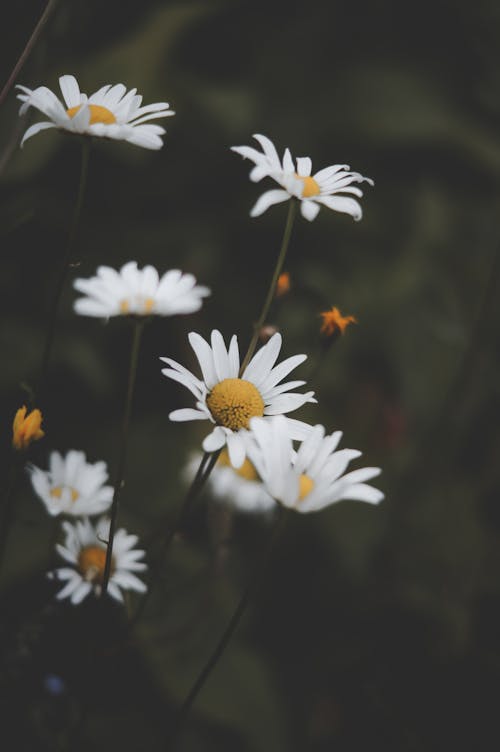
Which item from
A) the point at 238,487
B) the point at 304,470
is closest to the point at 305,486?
the point at 304,470

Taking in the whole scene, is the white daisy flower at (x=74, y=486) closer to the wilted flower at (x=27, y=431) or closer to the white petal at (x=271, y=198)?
the wilted flower at (x=27, y=431)

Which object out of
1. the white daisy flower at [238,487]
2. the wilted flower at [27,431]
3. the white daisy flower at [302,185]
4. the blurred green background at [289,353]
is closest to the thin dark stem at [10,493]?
the wilted flower at [27,431]

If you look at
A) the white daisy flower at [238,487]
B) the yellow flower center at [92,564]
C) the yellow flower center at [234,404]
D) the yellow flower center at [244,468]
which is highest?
the yellow flower center at [234,404]

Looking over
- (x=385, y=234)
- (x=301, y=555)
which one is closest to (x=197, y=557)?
(x=301, y=555)

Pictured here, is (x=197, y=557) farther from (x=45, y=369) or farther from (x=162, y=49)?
(x=162, y=49)

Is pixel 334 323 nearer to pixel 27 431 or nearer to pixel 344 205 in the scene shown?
pixel 344 205

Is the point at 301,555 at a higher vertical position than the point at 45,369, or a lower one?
lower
